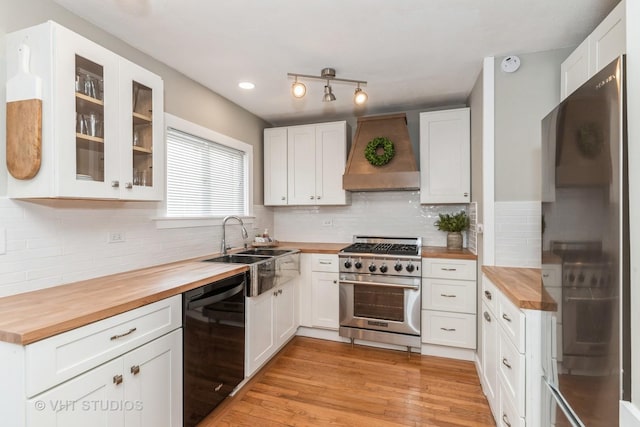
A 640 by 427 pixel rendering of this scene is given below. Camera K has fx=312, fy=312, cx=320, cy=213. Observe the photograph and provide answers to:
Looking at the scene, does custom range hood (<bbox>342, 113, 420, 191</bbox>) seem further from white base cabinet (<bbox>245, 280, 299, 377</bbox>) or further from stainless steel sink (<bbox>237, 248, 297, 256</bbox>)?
white base cabinet (<bbox>245, 280, 299, 377</bbox>)

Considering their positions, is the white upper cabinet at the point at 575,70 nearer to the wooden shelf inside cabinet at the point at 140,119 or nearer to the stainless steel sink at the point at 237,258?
the stainless steel sink at the point at 237,258

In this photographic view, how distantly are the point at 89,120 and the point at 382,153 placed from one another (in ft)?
8.31

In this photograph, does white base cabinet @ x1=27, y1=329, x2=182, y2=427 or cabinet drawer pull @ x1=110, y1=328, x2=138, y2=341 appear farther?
cabinet drawer pull @ x1=110, y1=328, x2=138, y2=341

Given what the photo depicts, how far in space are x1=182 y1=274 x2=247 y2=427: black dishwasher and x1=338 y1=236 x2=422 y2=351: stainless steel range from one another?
3.88 ft

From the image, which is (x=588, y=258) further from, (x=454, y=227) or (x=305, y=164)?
(x=305, y=164)

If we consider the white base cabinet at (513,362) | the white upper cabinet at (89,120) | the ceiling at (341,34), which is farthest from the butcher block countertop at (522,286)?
the white upper cabinet at (89,120)

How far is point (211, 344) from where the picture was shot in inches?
78.3

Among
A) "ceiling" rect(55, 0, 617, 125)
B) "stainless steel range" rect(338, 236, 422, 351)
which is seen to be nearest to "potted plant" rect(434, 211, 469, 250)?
"stainless steel range" rect(338, 236, 422, 351)

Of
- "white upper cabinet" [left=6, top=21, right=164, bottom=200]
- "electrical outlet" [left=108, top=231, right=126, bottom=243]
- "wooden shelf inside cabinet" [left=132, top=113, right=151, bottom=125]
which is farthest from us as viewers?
"electrical outlet" [left=108, top=231, right=126, bottom=243]

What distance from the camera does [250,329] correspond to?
2420 mm

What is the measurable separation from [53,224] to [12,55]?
0.86 metres

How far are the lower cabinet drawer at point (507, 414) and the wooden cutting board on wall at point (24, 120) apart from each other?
2634 millimetres

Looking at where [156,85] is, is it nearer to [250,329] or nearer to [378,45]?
[378,45]

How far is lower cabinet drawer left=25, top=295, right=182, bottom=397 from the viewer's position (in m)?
1.11
